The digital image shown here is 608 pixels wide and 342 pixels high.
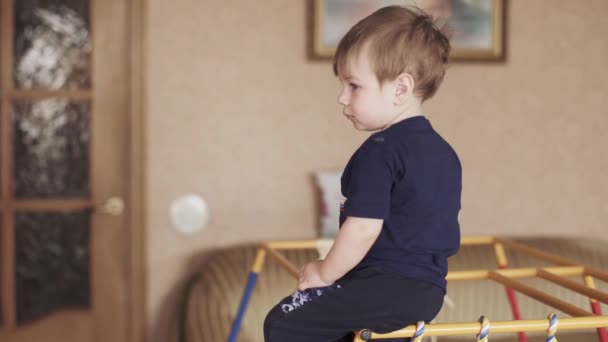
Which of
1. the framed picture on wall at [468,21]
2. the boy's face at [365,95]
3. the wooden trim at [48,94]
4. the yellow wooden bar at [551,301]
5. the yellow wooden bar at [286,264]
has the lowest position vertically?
the yellow wooden bar at [551,301]

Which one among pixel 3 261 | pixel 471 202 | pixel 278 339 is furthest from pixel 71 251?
pixel 278 339

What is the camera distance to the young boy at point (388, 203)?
1373mm

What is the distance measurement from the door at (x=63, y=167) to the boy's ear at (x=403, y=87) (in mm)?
2011

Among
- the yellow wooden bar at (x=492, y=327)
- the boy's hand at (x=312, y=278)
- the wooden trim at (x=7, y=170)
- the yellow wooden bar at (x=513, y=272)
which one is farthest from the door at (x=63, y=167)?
the yellow wooden bar at (x=492, y=327)

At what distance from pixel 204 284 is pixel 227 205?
43 centimetres

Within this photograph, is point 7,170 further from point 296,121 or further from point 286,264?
point 286,264

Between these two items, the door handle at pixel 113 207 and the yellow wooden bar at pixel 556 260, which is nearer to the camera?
the yellow wooden bar at pixel 556 260

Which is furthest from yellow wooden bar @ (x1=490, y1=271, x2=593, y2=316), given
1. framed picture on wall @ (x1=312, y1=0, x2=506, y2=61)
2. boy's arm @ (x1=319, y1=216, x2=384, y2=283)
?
framed picture on wall @ (x1=312, y1=0, x2=506, y2=61)

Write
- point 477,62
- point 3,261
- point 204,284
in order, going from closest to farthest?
point 204,284
point 3,261
point 477,62

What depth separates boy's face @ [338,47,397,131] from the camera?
4.62 ft

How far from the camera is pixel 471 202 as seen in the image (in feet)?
11.4

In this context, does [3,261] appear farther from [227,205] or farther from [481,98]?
[481,98]

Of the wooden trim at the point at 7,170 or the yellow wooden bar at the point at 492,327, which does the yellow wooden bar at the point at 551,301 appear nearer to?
the yellow wooden bar at the point at 492,327

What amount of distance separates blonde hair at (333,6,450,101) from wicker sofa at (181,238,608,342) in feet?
5.25
